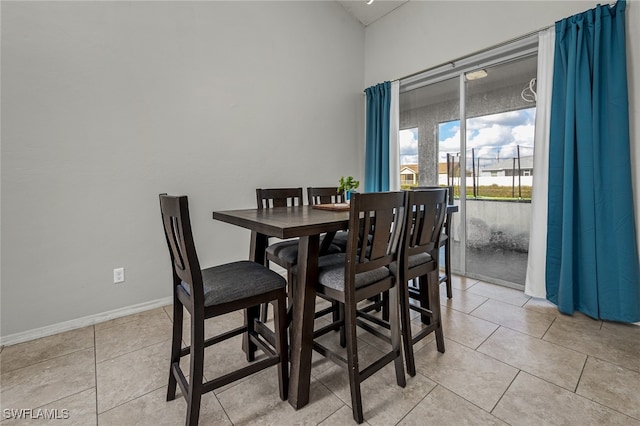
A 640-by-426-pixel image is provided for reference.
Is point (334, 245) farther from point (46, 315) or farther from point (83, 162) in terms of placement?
point (46, 315)

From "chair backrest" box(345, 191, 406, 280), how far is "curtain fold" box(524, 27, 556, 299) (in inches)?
71.0

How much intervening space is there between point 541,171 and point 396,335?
207cm

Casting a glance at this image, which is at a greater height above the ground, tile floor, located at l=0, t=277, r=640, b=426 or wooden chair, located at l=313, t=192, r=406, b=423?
wooden chair, located at l=313, t=192, r=406, b=423

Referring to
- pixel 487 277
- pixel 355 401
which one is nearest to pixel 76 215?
pixel 355 401

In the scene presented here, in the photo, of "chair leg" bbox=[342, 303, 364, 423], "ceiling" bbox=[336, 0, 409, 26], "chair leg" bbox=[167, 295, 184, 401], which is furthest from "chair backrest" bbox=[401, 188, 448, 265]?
"ceiling" bbox=[336, 0, 409, 26]

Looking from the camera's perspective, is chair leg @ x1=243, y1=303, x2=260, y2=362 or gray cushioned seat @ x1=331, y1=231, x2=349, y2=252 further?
gray cushioned seat @ x1=331, y1=231, x2=349, y2=252

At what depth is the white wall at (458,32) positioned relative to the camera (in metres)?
2.13

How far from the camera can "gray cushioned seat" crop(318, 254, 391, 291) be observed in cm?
139

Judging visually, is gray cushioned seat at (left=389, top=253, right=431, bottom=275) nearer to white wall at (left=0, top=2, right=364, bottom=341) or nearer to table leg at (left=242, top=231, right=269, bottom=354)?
table leg at (left=242, top=231, right=269, bottom=354)

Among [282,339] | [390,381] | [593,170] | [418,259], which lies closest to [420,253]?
[418,259]

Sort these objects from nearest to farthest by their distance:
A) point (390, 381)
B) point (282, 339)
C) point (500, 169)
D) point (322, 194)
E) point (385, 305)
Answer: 1. point (282, 339)
2. point (390, 381)
3. point (385, 305)
4. point (322, 194)
5. point (500, 169)

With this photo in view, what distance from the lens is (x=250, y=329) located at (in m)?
1.69

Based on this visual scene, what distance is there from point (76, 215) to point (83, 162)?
1.27 feet

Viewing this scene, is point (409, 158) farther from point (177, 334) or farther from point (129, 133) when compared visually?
point (177, 334)
